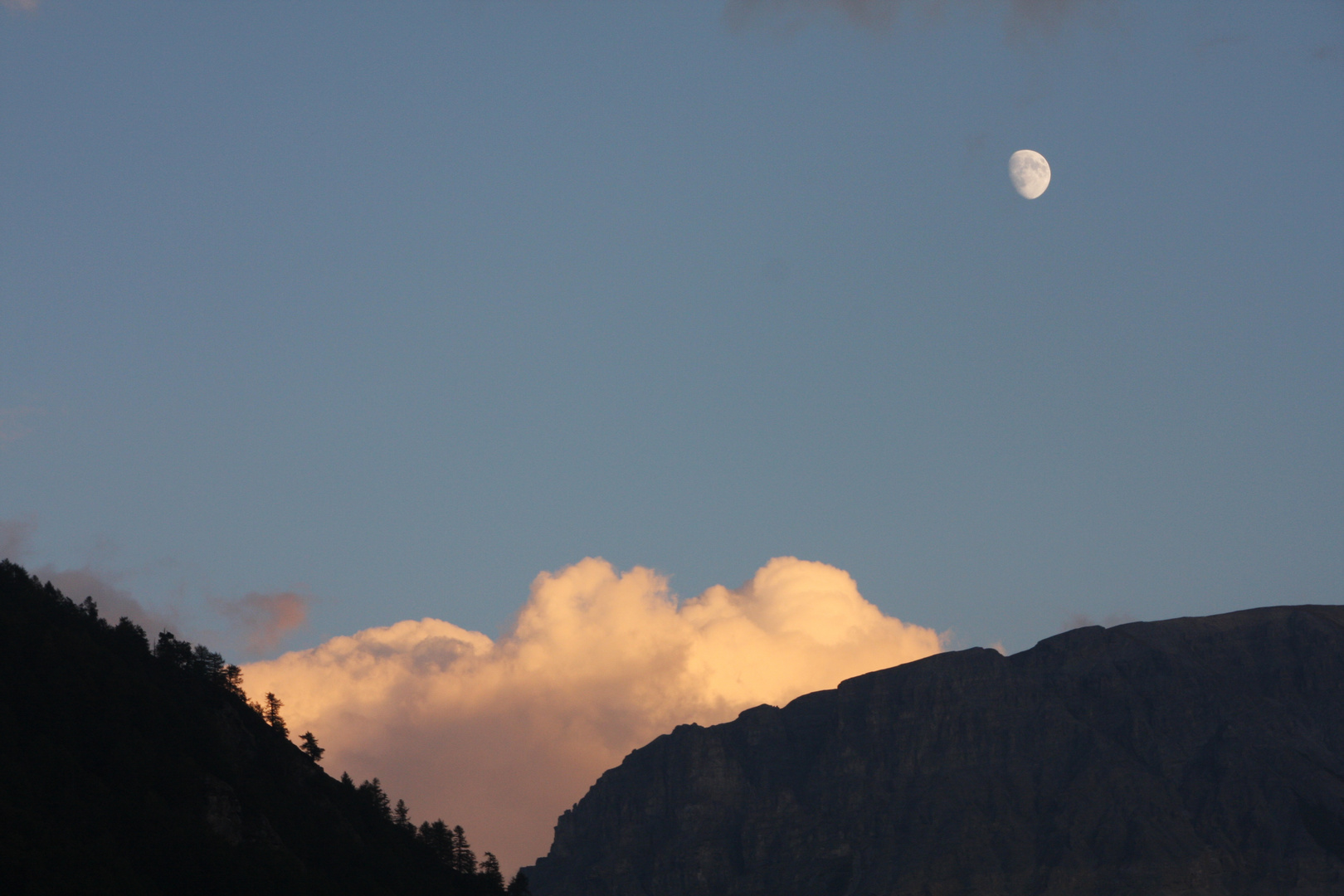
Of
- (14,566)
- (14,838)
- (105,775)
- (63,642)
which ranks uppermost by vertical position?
(14,566)

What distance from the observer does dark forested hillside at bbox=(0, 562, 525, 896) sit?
134 m

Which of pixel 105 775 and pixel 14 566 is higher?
pixel 14 566

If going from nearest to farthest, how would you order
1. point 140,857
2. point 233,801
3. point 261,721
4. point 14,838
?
1. point 14,838
2. point 140,857
3. point 233,801
4. point 261,721

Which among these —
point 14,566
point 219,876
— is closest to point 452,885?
point 219,876

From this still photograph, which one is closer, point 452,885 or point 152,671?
point 152,671

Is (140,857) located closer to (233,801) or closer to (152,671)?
(233,801)

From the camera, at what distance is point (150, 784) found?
15125 cm

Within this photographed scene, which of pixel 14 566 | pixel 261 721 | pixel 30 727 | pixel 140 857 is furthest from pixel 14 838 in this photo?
pixel 14 566

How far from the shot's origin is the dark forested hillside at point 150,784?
439 feet

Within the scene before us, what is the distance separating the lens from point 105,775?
148250 millimetres

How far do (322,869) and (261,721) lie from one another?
3253 cm

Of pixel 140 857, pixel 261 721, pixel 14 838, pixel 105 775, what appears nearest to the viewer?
pixel 14 838

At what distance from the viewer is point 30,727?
491ft

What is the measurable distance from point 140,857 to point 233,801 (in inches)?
785
